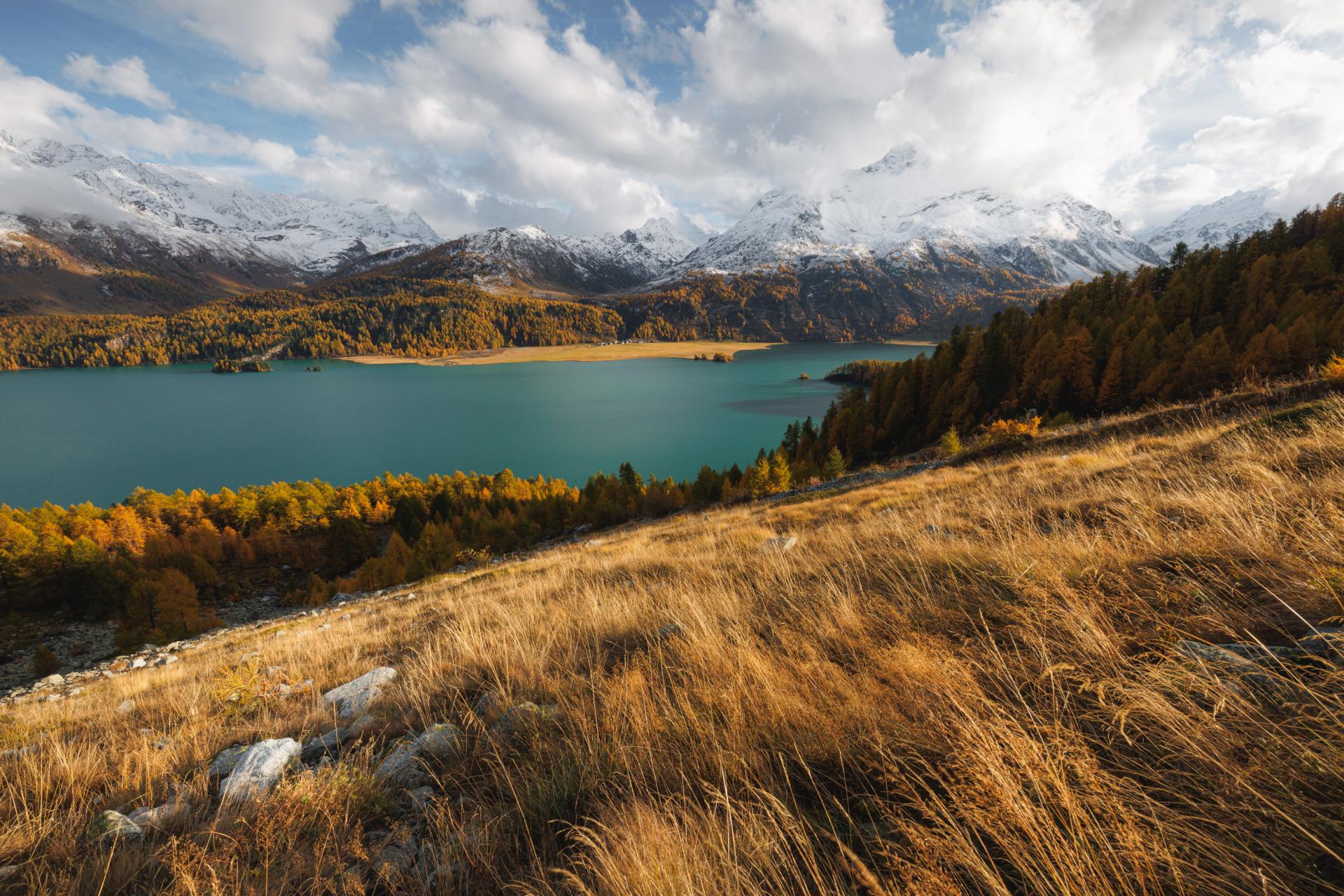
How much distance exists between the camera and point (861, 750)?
83.6 inches

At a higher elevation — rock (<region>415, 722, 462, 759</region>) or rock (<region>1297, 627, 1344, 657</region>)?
rock (<region>1297, 627, 1344, 657</region>)

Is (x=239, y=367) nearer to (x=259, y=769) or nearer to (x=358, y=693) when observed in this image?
(x=358, y=693)

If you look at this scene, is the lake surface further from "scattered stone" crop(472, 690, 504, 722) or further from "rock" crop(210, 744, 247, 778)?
"rock" crop(210, 744, 247, 778)

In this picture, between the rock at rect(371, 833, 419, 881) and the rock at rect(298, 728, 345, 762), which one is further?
the rock at rect(298, 728, 345, 762)

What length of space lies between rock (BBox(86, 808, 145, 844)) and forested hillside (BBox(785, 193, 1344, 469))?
162 feet

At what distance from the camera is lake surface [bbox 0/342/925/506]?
236 feet

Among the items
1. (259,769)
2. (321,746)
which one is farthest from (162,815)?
(321,746)

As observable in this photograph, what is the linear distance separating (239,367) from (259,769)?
766 ft

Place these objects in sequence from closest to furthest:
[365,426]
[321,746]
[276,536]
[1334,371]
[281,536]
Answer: [321,746] → [1334,371] → [276,536] → [281,536] → [365,426]

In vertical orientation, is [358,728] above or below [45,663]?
above

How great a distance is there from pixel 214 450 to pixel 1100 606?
107706 millimetres

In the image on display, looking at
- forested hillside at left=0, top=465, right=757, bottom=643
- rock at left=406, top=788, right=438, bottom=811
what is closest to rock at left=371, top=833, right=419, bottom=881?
rock at left=406, top=788, right=438, bottom=811

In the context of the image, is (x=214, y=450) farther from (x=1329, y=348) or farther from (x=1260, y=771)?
(x=1329, y=348)

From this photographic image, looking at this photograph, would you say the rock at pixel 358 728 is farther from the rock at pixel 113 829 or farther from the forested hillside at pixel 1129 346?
the forested hillside at pixel 1129 346
